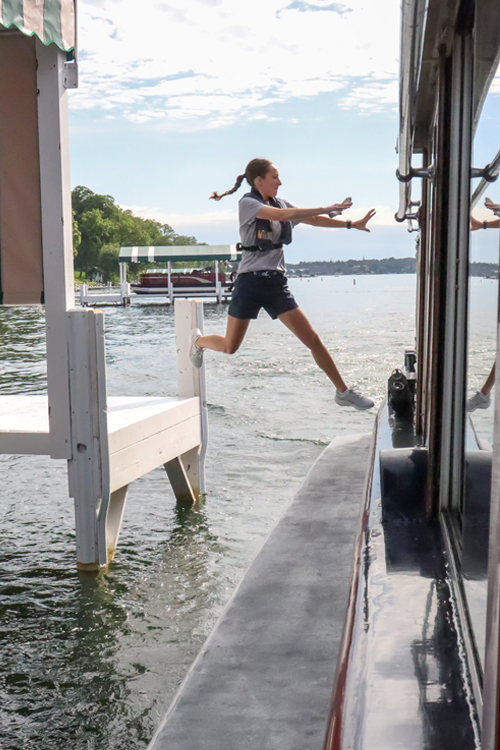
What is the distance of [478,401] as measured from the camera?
5.78ft

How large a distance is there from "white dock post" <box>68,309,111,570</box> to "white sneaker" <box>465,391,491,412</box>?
266 cm

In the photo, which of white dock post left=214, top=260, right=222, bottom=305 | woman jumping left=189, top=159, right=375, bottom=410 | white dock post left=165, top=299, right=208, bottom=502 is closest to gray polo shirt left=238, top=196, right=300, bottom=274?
woman jumping left=189, top=159, right=375, bottom=410

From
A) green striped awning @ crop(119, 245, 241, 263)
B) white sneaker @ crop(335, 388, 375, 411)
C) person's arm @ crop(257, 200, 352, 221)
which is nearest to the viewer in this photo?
person's arm @ crop(257, 200, 352, 221)

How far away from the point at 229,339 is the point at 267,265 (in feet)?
2.47

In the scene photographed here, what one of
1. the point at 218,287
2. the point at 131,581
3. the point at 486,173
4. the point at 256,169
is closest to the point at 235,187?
the point at 256,169

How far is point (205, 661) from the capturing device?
278 cm

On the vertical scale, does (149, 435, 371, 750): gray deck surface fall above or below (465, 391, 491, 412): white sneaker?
below

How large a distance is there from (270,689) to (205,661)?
0.31m

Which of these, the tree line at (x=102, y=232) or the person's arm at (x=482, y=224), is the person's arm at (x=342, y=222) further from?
the tree line at (x=102, y=232)

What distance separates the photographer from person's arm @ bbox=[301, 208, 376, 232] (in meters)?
5.14

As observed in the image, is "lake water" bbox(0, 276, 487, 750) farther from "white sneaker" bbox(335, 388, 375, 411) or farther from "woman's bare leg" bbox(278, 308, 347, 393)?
"woman's bare leg" bbox(278, 308, 347, 393)

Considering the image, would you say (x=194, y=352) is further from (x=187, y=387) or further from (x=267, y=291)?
(x=267, y=291)

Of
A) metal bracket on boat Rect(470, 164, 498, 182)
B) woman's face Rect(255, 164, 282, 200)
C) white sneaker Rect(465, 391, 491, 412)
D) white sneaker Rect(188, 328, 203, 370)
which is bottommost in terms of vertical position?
white sneaker Rect(188, 328, 203, 370)

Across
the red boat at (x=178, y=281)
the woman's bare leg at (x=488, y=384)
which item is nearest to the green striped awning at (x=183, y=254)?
the red boat at (x=178, y=281)
